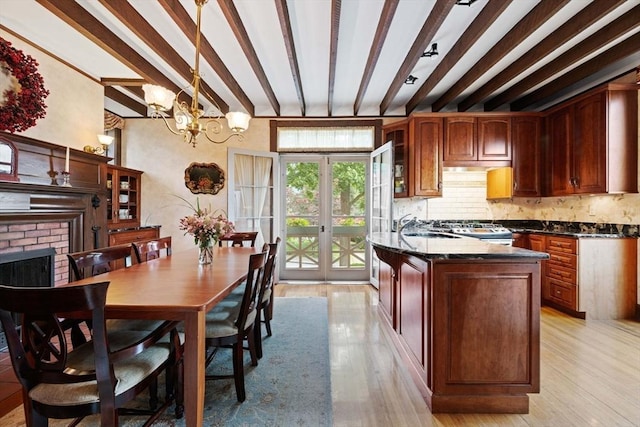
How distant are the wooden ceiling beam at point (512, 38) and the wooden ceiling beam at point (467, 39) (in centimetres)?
35

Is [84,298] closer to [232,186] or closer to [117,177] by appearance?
[232,186]

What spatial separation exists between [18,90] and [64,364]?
8.59 feet

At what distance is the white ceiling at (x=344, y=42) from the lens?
2.36 metres

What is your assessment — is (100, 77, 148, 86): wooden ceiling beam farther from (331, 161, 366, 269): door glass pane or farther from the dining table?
(331, 161, 366, 269): door glass pane

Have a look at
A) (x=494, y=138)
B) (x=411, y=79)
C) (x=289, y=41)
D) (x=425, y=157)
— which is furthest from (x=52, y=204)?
(x=494, y=138)

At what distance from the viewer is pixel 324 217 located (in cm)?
482

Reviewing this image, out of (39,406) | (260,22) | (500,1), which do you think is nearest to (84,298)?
(39,406)

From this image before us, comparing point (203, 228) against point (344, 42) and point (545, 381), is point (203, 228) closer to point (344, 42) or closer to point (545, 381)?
point (344, 42)

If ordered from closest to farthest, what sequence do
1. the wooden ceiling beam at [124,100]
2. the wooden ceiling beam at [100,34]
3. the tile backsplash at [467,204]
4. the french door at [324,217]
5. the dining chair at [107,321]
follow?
the dining chair at [107,321] → the wooden ceiling beam at [100,34] → the wooden ceiling beam at [124,100] → the tile backsplash at [467,204] → the french door at [324,217]

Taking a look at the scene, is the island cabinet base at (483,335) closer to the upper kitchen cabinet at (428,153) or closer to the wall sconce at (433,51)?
the wall sconce at (433,51)

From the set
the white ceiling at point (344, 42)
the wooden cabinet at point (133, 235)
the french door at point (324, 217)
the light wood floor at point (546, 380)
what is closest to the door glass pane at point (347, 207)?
the french door at point (324, 217)

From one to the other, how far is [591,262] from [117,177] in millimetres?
6058

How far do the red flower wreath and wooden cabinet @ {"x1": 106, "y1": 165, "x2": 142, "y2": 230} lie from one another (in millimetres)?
1318

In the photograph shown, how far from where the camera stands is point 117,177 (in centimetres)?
423
